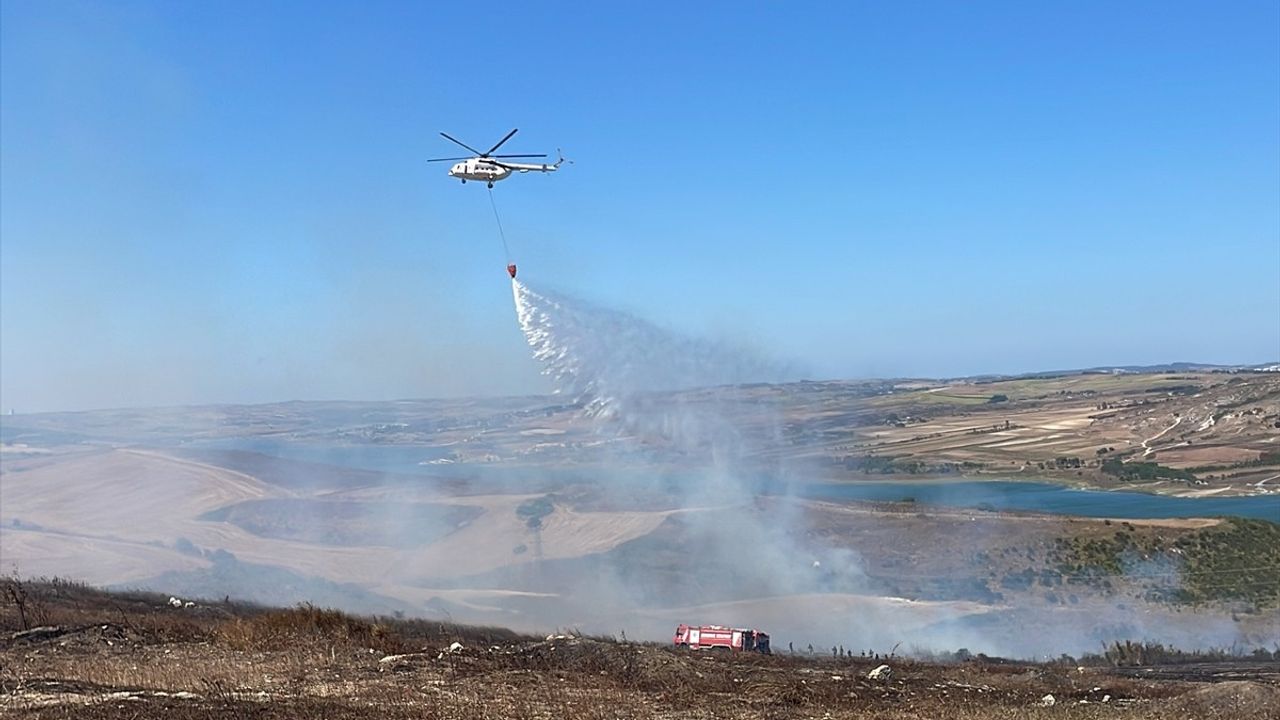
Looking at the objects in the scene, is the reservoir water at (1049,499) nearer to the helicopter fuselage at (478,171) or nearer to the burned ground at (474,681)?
the helicopter fuselage at (478,171)

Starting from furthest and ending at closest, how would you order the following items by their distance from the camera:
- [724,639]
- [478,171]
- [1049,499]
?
[1049,499], [478,171], [724,639]

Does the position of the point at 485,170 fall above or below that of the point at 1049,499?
above

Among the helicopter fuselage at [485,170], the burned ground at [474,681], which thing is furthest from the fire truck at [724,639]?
the helicopter fuselage at [485,170]

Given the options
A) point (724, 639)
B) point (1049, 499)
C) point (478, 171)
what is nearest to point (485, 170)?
point (478, 171)

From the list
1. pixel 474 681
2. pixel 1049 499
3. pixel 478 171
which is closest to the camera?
pixel 474 681

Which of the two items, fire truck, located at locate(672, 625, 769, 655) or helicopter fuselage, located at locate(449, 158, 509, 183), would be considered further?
helicopter fuselage, located at locate(449, 158, 509, 183)

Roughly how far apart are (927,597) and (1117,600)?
31.5ft

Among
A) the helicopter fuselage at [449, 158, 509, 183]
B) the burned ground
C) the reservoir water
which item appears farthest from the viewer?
the reservoir water

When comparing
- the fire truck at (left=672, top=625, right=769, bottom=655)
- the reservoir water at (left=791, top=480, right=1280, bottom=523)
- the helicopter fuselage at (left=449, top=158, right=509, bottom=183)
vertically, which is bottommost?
the reservoir water at (left=791, top=480, right=1280, bottom=523)

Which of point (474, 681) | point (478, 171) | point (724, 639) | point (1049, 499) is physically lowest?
point (1049, 499)

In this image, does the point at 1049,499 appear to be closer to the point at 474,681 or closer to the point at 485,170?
the point at 485,170

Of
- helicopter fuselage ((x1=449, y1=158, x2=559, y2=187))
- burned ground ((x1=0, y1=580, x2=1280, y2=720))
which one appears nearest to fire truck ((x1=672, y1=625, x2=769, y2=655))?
burned ground ((x1=0, y1=580, x2=1280, y2=720))

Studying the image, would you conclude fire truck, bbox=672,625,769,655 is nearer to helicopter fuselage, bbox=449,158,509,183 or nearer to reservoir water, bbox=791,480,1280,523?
helicopter fuselage, bbox=449,158,509,183

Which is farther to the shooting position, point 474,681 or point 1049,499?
point 1049,499
